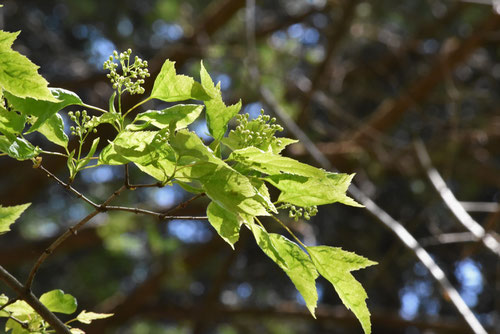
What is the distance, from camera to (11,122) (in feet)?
2.36

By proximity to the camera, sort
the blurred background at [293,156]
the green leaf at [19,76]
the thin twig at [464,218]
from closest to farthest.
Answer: the green leaf at [19,76]
the thin twig at [464,218]
the blurred background at [293,156]

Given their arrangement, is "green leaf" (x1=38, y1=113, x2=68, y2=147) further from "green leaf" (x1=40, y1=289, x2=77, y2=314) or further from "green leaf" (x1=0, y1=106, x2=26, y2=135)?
"green leaf" (x1=40, y1=289, x2=77, y2=314)

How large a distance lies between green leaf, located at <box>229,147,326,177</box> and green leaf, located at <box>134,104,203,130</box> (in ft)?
0.27

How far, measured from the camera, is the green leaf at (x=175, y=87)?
727 millimetres

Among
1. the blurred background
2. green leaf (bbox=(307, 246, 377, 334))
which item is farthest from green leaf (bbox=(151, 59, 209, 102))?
the blurred background

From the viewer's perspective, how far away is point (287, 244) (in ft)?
2.40

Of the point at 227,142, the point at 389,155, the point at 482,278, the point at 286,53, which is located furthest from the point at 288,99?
the point at 227,142

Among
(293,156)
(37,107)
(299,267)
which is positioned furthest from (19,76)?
(293,156)

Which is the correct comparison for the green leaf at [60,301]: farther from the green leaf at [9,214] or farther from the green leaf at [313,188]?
the green leaf at [313,188]

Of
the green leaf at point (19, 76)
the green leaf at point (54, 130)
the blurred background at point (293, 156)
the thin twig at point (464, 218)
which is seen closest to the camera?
the green leaf at point (19, 76)

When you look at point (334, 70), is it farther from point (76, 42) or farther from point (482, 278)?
point (76, 42)

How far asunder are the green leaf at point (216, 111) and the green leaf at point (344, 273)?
0.18 meters

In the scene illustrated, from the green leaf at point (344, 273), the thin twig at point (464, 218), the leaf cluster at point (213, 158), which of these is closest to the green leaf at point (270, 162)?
the leaf cluster at point (213, 158)

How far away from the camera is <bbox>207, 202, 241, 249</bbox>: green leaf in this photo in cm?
71
